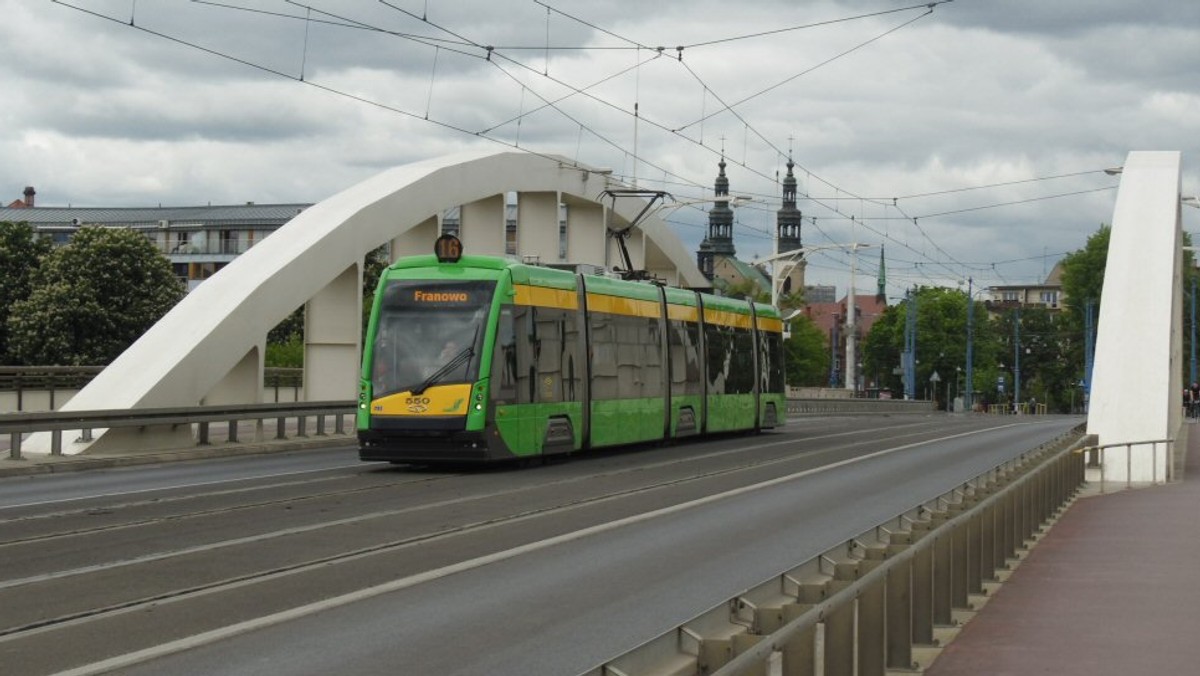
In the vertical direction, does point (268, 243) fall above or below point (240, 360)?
above

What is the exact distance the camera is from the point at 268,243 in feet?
107

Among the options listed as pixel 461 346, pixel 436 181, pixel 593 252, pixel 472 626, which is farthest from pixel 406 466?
pixel 593 252

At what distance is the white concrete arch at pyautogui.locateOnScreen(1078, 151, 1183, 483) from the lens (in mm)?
29141

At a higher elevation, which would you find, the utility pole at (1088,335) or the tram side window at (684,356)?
the utility pole at (1088,335)

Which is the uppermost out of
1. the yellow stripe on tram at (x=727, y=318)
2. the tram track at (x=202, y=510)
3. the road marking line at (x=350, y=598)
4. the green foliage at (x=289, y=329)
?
the green foliage at (x=289, y=329)

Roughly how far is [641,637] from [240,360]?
21829 mm

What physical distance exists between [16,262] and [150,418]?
55.4 meters

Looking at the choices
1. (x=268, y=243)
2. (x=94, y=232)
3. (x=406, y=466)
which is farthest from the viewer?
(x=94, y=232)

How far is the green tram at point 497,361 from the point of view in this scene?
950 inches

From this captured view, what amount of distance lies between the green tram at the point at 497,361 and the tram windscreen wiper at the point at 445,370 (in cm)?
1

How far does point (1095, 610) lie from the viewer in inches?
458

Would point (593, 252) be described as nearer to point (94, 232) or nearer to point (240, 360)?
point (240, 360)

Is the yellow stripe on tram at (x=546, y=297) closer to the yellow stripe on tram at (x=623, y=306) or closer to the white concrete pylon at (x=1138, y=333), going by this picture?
the yellow stripe on tram at (x=623, y=306)

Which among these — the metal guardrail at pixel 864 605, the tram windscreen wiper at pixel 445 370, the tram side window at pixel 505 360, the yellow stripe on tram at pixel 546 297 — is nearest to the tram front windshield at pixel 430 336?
the tram windscreen wiper at pixel 445 370
